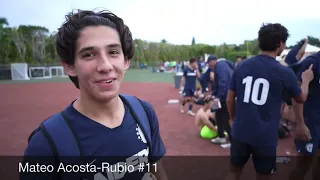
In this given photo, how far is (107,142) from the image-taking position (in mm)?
1296

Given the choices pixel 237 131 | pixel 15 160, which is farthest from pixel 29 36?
pixel 237 131

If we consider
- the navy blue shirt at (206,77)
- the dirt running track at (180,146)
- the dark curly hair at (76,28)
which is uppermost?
the dark curly hair at (76,28)

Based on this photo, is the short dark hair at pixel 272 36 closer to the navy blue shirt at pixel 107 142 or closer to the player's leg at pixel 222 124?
the navy blue shirt at pixel 107 142

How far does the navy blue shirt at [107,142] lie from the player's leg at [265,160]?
5.64 ft

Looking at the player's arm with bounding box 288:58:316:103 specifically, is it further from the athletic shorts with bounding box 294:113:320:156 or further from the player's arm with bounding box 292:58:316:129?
the athletic shorts with bounding box 294:113:320:156

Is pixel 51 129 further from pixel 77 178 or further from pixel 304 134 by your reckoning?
pixel 304 134

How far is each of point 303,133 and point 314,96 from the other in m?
0.47

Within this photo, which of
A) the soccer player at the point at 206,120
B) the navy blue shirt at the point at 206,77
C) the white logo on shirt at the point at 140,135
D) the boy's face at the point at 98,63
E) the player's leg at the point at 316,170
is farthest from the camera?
the navy blue shirt at the point at 206,77

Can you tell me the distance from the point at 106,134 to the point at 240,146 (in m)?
1.99

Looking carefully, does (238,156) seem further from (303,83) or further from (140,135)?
(140,135)

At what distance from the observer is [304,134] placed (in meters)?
2.83

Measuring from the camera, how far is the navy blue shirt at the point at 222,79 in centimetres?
548

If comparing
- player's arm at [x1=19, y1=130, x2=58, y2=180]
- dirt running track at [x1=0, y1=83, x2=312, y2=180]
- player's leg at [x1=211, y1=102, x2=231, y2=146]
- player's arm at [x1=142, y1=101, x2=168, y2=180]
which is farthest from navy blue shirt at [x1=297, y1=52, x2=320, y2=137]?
player's arm at [x1=19, y1=130, x2=58, y2=180]

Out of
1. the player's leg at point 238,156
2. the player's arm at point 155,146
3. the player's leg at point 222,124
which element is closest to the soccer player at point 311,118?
the player's leg at point 238,156
